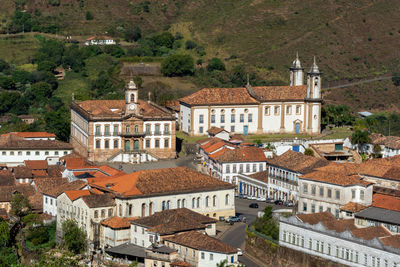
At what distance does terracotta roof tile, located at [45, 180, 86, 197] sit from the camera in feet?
280

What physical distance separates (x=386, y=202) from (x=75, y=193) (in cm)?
2570

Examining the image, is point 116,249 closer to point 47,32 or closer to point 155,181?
point 155,181

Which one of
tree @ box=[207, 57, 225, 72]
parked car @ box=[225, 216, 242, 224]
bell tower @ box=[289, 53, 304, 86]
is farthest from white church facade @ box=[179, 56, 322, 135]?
tree @ box=[207, 57, 225, 72]

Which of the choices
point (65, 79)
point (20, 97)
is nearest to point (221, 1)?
point (65, 79)

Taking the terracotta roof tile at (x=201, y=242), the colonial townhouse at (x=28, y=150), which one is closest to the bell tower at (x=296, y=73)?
the colonial townhouse at (x=28, y=150)

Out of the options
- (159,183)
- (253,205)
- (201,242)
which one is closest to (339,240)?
(201,242)

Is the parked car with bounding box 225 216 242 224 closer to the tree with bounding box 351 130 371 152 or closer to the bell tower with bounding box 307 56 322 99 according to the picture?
the tree with bounding box 351 130 371 152

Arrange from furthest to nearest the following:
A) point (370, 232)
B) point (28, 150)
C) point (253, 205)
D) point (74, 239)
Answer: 1. point (28, 150)
2. point (253, 205)
3. point (74, 239)
4. point (370, 232)

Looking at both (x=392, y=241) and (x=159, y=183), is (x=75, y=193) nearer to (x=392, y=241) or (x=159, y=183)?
(x=159, y=183)

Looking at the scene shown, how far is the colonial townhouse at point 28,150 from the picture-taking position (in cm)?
10950

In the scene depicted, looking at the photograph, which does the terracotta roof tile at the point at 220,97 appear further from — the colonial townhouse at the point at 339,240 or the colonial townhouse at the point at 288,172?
the colonial townhouse at the point at 339,240

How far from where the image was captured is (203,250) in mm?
69438

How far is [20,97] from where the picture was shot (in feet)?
474

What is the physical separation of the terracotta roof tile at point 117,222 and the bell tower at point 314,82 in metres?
43.7
